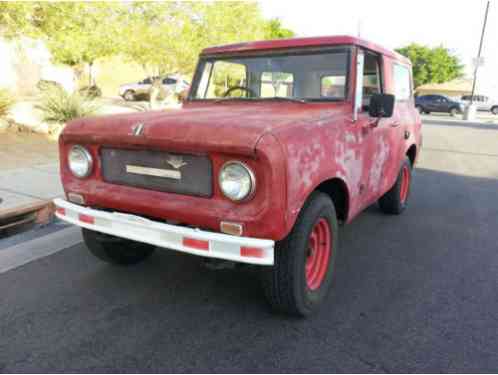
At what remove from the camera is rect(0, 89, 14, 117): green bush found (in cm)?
969

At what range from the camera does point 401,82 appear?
4.75 metres

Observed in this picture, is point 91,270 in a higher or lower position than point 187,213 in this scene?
lower

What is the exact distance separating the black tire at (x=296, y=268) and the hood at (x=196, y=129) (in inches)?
22.5

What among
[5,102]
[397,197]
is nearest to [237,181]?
[397,197]

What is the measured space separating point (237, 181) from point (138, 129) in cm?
76

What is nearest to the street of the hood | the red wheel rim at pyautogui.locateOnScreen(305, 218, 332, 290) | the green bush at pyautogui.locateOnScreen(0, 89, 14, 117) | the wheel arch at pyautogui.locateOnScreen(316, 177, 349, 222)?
the red wheel rim at pyautogui.locateOnScreen(305, 218, 332, 290)

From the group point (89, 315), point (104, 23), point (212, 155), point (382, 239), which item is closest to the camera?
point (212, 155)

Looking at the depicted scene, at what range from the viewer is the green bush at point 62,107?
9.63 meters

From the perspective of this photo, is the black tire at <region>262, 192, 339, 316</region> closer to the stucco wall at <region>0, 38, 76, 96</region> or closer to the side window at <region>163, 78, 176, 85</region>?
the stucco wall at <region>0, 38, 76, 96</region>

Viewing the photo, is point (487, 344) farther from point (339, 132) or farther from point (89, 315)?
point (89, 315)

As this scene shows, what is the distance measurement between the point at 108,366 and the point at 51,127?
348 inches

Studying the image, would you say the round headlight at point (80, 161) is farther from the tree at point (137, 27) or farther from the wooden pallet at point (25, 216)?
the tree at point (137, 27)

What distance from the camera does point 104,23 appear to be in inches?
376

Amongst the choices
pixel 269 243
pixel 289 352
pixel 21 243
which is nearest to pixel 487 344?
pixel 289 352
